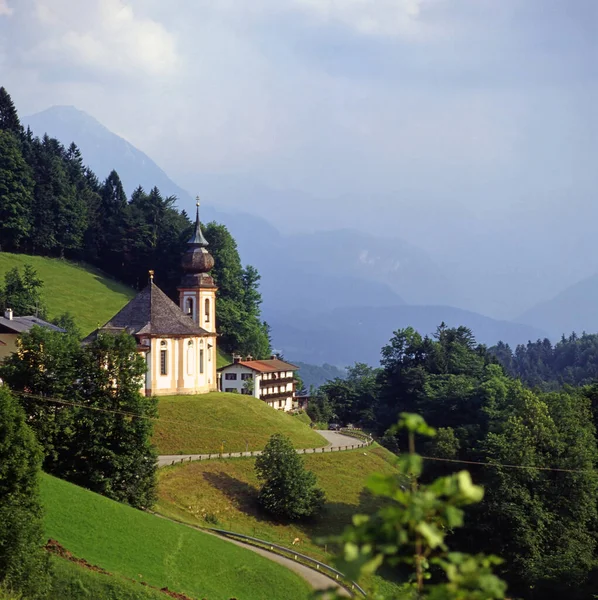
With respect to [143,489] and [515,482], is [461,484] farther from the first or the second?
[515,482]

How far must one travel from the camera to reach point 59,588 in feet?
96.5

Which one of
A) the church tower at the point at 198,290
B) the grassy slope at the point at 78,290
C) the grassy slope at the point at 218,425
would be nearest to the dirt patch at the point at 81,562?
the grassy slope at the point at 218,425

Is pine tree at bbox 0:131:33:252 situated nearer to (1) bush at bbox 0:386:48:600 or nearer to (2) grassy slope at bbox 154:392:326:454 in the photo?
(2) grassy slope at bbox 154:392:326:454

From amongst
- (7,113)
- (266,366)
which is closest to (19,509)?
(266,366)

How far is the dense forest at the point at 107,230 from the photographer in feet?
334

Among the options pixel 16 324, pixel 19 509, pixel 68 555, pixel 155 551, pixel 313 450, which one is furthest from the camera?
pixel 16 324

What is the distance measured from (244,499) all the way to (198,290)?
2511 cm

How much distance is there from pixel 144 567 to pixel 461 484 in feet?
105

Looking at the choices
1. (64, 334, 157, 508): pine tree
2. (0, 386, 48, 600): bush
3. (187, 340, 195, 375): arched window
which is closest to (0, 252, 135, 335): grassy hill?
(187, 340, 195, 375): arched window

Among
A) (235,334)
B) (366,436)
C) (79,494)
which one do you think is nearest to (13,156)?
(235,334)

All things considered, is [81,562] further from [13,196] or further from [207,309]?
[13,196]

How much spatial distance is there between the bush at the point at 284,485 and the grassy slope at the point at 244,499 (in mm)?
795

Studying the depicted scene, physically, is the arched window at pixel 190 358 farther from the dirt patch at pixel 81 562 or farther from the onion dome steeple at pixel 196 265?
the dirt patch at pixel 81 562

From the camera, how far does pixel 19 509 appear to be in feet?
95.4
